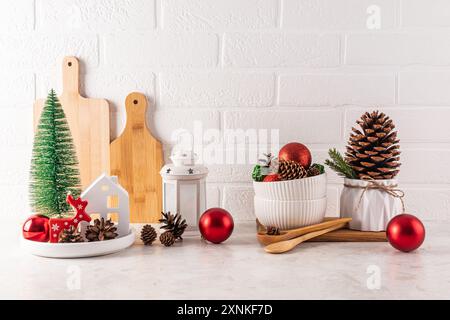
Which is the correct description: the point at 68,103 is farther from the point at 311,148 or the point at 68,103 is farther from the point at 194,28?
the point at 311,148

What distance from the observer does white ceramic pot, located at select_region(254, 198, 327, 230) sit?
4.28ft

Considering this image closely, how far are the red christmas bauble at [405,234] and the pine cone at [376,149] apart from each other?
0.15 meters

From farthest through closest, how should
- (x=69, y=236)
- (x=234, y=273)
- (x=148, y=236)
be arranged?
(x=148, y=236) < (x=69, y=236) < (x=234, y=273)

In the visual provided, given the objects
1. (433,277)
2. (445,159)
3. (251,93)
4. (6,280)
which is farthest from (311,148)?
(6,280)

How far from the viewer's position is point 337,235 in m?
1.32

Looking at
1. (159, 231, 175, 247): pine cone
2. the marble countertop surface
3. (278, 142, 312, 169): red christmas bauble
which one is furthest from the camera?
(278, 142, 312, 169): red christmas bauble

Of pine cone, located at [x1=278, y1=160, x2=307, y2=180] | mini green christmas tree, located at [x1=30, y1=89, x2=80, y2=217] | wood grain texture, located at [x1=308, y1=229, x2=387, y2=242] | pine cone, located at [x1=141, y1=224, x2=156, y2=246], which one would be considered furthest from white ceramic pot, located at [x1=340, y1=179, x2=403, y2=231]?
mini green christmas tree, located at [x1=30, y1=89, x2=80, y2=217]

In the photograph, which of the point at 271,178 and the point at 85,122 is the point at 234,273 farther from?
the point at 85,122

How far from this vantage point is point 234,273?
1.06 metres

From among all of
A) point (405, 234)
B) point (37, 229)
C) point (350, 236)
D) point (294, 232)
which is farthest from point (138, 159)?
point (405, 234)

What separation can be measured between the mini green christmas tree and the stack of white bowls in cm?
46

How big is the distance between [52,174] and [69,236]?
250mm

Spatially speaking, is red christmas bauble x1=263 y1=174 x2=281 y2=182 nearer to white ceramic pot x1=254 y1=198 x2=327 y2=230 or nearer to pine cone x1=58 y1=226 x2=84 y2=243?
white ceramic pot x1=254 y1=198 x2=327 y2=230
